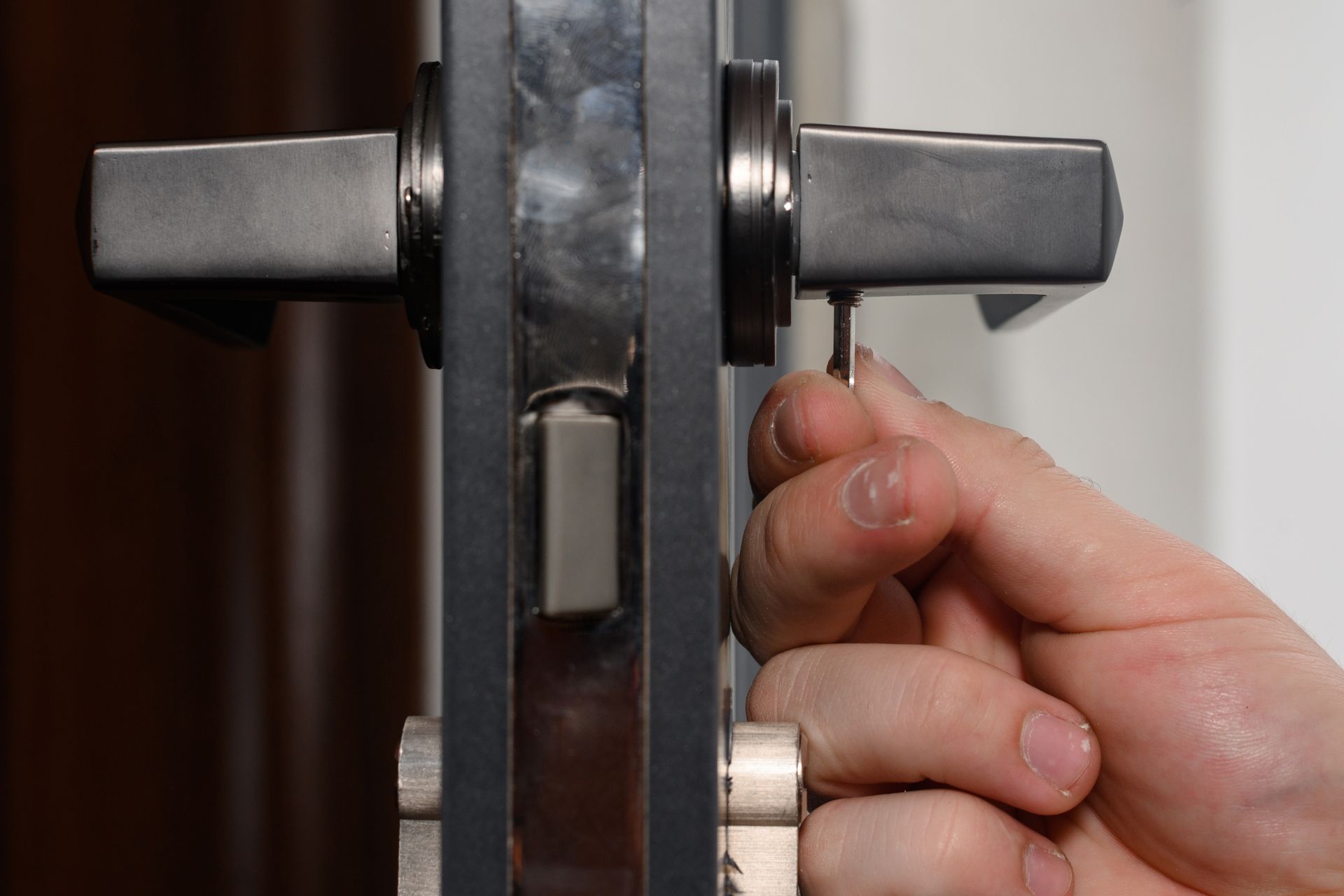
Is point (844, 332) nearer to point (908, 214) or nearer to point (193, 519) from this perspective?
point (908, 214)

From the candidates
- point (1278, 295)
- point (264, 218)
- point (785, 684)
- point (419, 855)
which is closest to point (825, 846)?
point (785, 684)

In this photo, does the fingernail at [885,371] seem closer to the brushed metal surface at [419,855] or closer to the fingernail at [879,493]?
the fingernail at [879,493]

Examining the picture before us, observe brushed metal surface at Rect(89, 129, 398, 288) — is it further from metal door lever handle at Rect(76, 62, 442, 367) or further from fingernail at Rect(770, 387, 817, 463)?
fingernail at Rect(770, 387, 817, 463)

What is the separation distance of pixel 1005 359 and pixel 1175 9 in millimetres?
208

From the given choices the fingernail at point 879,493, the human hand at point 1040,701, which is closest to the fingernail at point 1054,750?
the human hand at point 1040,701

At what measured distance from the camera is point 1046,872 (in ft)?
0.97

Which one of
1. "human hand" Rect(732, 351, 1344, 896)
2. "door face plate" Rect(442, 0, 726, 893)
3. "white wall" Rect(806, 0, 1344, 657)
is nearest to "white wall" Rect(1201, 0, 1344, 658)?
"white wall" Rect(806, 0, 1344, 657)

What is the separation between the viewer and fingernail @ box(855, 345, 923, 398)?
338mm

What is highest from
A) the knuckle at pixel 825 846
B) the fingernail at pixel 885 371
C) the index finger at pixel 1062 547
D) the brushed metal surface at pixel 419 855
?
the fingernail at pixel 885 371

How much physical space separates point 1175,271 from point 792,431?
323 millimetres

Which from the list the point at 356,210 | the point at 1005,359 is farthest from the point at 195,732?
the point at 1005,359

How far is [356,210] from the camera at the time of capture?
20 cm

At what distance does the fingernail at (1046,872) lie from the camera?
29cm

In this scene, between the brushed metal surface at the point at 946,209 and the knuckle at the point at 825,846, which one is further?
the knuckle at the point at 825,846
